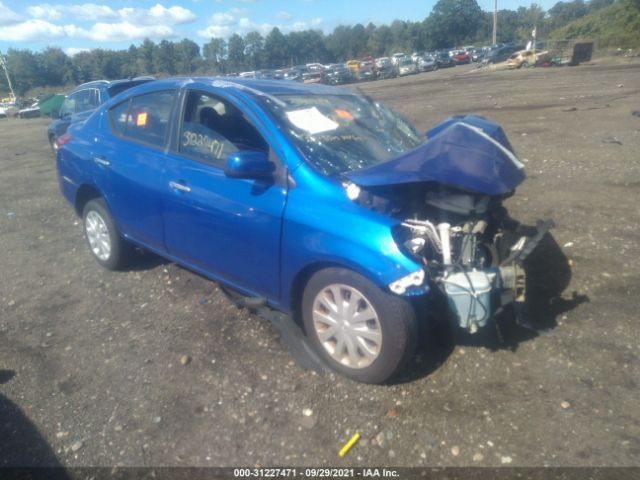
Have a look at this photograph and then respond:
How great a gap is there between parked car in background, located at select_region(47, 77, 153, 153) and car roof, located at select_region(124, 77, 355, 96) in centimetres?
584

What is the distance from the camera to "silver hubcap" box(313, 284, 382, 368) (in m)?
2.88

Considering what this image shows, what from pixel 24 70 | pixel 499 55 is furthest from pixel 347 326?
pixel 24 70

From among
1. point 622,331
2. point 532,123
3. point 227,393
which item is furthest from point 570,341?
point 532,123

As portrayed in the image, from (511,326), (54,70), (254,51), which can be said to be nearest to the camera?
(511,326)

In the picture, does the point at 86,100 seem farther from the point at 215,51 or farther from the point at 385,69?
the point at 215,51

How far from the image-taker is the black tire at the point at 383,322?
108 inches

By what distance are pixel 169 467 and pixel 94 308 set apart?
2132 millimetres

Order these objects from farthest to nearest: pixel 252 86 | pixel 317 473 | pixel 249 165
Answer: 1. pixel 252 86
2. pixel 249 165
3. pixel 317 473

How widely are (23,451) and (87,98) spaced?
873 centimetres

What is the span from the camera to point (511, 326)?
11.8 feet

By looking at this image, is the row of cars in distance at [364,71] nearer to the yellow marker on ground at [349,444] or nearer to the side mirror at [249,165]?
the side mirror at [249,165]

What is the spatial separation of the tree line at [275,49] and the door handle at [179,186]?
8027cm

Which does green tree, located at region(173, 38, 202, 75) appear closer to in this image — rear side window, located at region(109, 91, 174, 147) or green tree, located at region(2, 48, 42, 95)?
green tree, located at region(2, 48, 42, 95)

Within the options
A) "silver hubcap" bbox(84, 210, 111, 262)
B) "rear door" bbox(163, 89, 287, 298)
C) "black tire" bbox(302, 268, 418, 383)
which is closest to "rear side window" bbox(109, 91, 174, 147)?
"rear door" bbox(163, 89, 287, 298)
